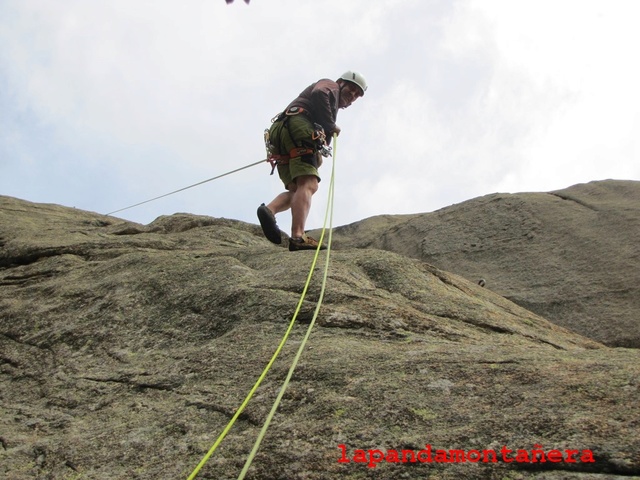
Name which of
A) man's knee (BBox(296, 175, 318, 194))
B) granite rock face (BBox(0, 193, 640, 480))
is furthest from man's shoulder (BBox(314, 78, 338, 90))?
granite rock face (BBox(0, 193, 640, 480))

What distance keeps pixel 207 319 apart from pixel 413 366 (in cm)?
223

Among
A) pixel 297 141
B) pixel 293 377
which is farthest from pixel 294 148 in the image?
pixel 293 377

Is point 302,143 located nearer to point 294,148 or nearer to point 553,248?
point 294,148

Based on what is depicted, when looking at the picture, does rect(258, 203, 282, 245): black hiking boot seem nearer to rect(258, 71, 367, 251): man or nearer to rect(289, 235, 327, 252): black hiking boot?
rect(258, 71, 367, 251): man

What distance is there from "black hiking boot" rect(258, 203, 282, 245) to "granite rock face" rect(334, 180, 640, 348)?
148 inches

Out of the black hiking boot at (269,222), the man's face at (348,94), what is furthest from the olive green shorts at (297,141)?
the man's face at (348,94)

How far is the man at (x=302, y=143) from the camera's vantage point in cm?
823

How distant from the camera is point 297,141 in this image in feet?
27.4

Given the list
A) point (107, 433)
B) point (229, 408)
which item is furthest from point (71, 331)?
point (229, 408)

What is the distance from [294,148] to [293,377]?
13.6ft

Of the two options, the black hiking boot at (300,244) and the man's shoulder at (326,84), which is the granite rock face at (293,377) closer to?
the black hiking boot at (300,244)

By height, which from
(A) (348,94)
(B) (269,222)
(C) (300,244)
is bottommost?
(C) (300,244)

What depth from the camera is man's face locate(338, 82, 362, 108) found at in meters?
8.72

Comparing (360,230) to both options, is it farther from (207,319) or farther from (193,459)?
(193,459)
